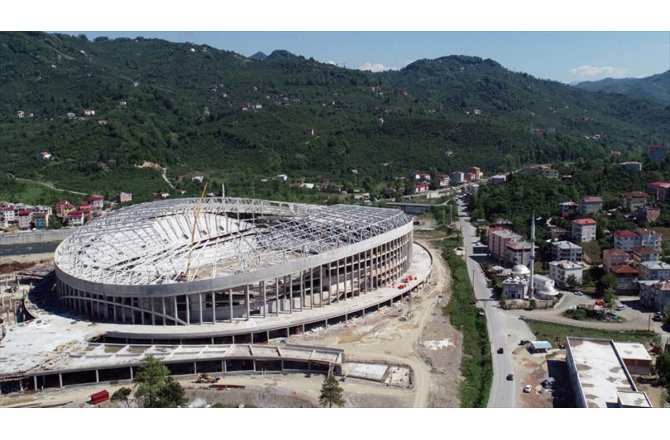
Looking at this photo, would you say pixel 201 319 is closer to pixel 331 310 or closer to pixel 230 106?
pixel 331 310

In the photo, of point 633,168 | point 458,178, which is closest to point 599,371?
point 633,168

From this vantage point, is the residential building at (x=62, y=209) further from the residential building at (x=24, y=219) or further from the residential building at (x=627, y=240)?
the residential building at (x=627, y=240)

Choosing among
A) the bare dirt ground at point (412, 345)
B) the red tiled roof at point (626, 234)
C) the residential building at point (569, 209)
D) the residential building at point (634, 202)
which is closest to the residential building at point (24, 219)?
the bare dirt ground at point (412, 345)

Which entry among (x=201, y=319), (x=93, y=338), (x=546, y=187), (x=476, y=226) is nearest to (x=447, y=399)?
(x=201, y=319)

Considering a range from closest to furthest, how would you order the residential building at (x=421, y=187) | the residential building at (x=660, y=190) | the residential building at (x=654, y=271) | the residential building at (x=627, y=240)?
the residential building at (x=654, y=271), the residential building at (x=627, y=240), the residential building at (x=660, y=190), the residential building at (x=421, y=187)

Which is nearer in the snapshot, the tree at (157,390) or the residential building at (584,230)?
the tree at (157,390)

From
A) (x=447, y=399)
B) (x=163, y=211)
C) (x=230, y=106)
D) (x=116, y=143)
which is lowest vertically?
(x=447, y=399)

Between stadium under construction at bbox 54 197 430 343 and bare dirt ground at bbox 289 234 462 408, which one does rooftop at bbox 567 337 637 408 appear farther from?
stadium under construction at bbox 54 197 430 343
